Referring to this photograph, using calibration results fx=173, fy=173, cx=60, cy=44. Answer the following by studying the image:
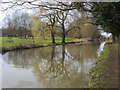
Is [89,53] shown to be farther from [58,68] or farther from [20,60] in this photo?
[58,68]

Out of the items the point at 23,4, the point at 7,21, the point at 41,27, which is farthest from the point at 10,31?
the point at 23,4

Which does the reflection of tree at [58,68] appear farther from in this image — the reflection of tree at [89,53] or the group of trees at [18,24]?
the group of trees at [18,24]

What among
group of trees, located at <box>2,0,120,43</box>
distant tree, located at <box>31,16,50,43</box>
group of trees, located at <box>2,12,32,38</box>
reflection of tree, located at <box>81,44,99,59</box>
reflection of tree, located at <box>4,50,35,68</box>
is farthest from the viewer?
group of trees, located at <box>2,12,32,38</box>

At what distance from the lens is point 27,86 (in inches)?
278

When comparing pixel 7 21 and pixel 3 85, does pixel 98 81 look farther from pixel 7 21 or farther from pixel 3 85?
pixel 7 21

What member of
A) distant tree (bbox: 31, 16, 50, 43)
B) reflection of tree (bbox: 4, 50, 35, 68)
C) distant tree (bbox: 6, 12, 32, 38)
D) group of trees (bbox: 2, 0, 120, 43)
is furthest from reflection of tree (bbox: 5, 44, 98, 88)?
distant tree (bbox: 6, 12, 32, 38)

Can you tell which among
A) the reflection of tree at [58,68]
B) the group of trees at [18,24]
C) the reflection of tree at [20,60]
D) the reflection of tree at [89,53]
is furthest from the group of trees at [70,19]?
the reflection of tree at [20,60]

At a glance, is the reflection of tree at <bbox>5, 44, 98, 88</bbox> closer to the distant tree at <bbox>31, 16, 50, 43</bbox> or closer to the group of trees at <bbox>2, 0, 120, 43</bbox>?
the group of trees at <bbox>2, 0, 120, 43</bbox>

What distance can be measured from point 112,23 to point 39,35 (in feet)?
94.0

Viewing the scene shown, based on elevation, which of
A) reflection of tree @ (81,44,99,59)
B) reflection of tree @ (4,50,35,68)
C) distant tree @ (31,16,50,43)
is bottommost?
reflection of tree @ (81,44,99,59)

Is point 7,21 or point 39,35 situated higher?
point 7,21

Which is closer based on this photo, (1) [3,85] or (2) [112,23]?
(1) [3,85]

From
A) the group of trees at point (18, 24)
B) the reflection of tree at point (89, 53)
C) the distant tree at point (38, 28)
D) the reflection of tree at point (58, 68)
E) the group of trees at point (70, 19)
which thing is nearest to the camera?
the reflection of tree at point (58, 68)

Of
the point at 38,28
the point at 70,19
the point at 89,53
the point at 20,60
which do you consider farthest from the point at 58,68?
the point at 70,19
